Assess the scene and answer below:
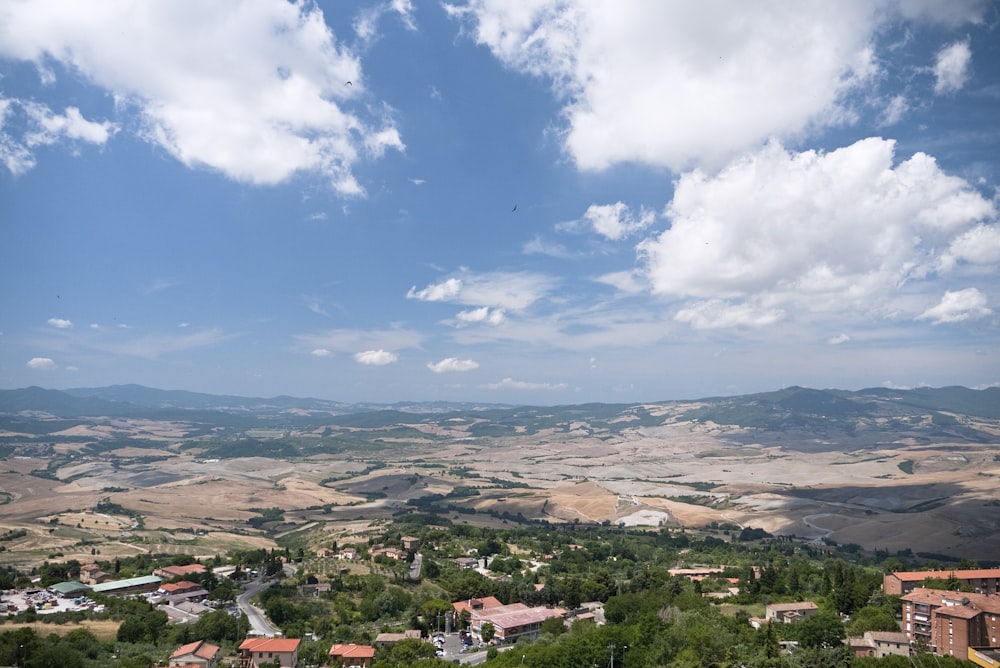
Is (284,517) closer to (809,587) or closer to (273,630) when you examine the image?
(273,630)

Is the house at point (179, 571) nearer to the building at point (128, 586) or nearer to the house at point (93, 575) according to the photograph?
→ the building at point (128, 586)

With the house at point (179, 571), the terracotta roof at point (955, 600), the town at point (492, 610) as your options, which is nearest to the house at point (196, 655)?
the town at point (492, 610)

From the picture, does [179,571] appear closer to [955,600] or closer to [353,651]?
[353,651]

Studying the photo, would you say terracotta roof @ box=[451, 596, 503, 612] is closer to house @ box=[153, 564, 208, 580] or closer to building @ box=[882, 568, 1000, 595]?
house @ box=[153, 564, 208, 580]

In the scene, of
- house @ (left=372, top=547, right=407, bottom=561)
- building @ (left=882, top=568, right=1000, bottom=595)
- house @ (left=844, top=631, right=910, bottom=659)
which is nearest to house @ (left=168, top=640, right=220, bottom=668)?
house @ (left=372, top=547, right=407, bottom=561)

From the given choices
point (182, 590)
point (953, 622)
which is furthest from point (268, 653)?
point (953, 622)

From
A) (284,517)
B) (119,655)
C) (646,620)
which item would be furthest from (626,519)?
(119,655)

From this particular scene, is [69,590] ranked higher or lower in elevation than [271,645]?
lower
